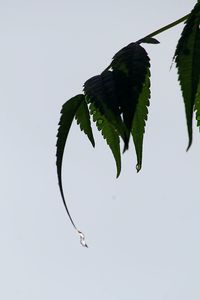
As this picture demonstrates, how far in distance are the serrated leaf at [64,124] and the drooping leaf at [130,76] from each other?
9cm

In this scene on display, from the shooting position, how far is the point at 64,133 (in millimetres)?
577

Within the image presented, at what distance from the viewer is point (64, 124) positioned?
599mm

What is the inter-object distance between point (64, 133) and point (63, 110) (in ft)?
0.27

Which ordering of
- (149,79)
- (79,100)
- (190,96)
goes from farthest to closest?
(79,100)
(149,79)
(190,96)

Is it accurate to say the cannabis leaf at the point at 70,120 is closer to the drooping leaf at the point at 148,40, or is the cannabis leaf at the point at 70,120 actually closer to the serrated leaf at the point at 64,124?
the serrated leaf at the point at 64,124

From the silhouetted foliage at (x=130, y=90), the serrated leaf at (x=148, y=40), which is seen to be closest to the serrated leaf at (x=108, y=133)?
the silhouetted foliage at (x=130, y=90)

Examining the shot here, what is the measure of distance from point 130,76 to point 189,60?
→ 0.06 metres

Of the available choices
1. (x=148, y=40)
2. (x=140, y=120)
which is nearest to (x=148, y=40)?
(x=148, y=40)

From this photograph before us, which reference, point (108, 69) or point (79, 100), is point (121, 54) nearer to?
point (108, 69)

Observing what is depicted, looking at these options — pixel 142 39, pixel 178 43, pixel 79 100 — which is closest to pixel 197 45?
pixel 178 43

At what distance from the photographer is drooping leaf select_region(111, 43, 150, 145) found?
1.47ft

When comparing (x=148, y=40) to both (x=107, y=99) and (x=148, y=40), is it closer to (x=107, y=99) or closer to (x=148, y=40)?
(x=148, y=40)

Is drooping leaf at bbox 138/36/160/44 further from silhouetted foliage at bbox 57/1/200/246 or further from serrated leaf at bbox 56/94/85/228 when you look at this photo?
serrated leaf at bbox 56/94/85/228

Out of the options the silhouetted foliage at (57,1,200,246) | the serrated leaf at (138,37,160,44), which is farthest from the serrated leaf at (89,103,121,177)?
the serrated leaf at (138,37,160,44)
